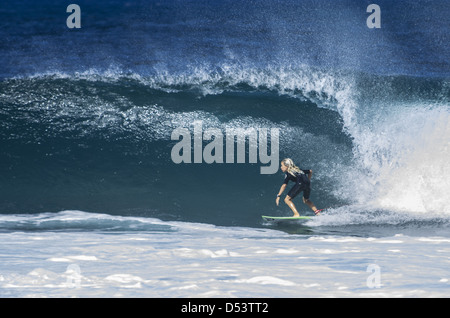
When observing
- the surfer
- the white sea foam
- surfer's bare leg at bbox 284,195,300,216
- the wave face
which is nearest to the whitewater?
the white sea foam

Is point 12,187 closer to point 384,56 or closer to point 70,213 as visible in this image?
point 70,213

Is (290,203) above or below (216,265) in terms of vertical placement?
above

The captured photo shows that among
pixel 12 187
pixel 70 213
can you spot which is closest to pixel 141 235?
pixel 70 213

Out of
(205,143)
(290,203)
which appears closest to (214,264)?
(290,203)

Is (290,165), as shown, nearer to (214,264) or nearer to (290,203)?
(290,203)

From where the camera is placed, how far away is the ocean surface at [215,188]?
4727mm

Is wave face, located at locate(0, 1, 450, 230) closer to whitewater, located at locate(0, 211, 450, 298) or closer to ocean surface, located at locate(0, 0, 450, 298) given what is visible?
ocean surface, located at locate(0, 0, 450, 298)

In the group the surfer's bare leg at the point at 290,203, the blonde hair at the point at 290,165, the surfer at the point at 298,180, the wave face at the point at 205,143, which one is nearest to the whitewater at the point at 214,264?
the surfer's bare leg at the point at 290,203

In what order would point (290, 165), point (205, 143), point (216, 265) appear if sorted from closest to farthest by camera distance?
point (216, 265)
point (290, 165)
point (205, 143)

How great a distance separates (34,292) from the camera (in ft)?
13.8

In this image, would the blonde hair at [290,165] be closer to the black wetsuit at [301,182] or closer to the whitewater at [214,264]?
the black wetsuit at [301,182]

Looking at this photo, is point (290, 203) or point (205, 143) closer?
point (290, 203)

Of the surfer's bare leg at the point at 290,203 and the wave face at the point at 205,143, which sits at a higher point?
the wave face at the point at 205,143

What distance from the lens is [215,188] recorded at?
9.07m
